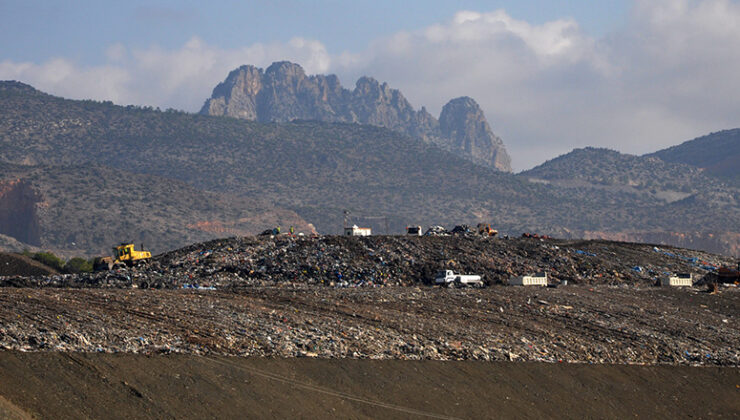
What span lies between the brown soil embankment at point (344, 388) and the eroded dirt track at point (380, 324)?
833 mm

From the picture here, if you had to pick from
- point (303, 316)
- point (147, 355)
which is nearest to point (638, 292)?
point (303, 316)

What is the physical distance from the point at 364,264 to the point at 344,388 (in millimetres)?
23228

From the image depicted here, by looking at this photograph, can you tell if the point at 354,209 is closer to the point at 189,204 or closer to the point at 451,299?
→ the point at 189,204

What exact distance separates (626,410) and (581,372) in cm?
223

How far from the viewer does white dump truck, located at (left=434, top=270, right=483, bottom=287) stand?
4297 centimetres

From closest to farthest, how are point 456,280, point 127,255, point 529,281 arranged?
point 456,280 < point 529,281 < point 127,255

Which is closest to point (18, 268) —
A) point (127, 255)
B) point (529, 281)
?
point (127, 255)

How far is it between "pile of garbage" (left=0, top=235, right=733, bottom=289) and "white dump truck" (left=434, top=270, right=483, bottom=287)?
1724 millimetres

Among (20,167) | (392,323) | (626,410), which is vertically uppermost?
(20,167)

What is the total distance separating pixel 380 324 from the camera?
2930 cm

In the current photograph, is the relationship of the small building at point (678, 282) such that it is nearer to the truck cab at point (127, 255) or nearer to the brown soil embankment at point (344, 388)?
the brown soil embankment at point (344, 388)

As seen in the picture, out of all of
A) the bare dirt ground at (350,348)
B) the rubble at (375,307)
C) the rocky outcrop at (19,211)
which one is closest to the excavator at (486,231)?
the rubble at (375,307)

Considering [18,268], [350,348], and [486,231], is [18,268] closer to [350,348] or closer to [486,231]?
[486,231]

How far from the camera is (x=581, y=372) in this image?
27.3 meters
